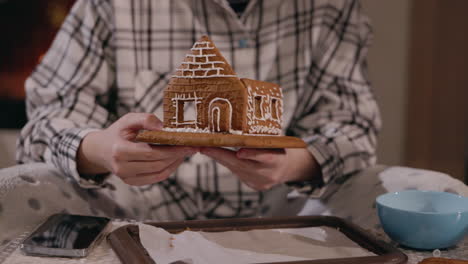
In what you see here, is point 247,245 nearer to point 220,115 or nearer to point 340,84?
point 220,115

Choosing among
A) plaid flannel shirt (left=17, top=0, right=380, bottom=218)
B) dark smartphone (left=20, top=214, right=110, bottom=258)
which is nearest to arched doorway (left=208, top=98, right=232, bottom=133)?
dark smartphone (left=20, top=214, right=110, bottom=258)

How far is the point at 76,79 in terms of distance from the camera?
3.37 ft

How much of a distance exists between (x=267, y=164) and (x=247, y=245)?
0.65 ft

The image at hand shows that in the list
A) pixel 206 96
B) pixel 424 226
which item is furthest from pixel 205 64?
pixel 424 226

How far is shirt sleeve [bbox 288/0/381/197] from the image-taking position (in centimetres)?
107

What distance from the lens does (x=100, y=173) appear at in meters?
0.88

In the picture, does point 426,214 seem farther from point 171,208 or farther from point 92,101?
point 92,101

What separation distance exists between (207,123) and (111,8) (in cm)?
59

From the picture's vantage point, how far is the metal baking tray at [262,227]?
487mm

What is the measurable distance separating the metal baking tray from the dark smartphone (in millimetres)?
39

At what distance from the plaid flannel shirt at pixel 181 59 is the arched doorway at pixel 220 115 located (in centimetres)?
43

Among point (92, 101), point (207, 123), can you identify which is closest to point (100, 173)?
point (92, 101)

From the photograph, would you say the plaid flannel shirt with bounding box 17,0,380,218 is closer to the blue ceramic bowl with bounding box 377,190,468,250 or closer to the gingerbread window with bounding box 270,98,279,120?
the gingerbread window with bounding box 270,98,279,120

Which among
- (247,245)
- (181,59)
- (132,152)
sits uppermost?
(181,59)
